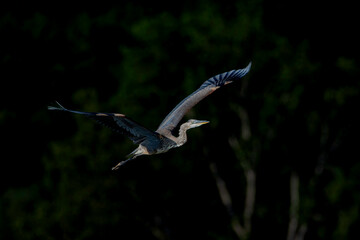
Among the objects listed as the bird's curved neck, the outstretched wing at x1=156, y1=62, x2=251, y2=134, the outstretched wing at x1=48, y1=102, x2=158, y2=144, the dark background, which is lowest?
the dark background

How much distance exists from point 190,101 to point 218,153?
10.9m

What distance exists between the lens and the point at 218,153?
83.7ft

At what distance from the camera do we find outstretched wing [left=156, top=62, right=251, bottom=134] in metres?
14.5

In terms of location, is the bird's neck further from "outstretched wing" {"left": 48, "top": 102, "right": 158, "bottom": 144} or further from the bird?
"outstretched wing" {"left": 48, "top": 102, "right": 158, "bottom": 144}

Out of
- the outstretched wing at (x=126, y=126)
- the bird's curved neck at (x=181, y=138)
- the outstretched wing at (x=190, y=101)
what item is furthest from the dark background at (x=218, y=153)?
the outstretched wing at (x=126, y=126)

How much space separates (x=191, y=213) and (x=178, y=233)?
0.76 metres

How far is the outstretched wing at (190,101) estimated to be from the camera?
1445cm

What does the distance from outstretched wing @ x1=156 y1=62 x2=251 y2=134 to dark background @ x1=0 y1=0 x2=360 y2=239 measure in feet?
22.9

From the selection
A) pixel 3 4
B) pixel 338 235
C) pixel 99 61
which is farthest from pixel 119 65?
pixel 338 235

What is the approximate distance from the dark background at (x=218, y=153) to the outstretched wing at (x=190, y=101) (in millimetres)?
6987

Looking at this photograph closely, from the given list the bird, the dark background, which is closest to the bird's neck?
the bird

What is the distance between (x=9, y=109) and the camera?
108 ft

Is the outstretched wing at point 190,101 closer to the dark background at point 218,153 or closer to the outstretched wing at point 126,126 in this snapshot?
the outstretched wing at point 126,126

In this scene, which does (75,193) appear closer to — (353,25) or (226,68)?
(226,68)
